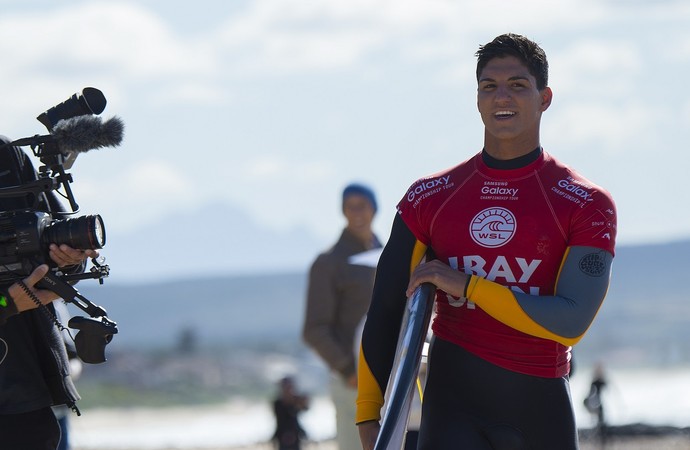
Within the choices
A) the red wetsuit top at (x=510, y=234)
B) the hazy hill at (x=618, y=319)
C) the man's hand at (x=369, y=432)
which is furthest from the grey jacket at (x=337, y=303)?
the hazy hill at (x=618, y=319)

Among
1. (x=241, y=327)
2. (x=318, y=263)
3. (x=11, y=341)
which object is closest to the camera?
(x=11, y=341)

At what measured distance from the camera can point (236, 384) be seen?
302 feet

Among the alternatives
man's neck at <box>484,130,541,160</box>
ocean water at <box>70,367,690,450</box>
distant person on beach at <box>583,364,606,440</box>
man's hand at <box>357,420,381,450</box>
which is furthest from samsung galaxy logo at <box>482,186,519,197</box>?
ocean water at <box>70,367,690,450</box>

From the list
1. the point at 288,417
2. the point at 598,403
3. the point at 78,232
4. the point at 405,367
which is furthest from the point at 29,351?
the point at 598,403

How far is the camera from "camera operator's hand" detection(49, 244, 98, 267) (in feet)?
17.7

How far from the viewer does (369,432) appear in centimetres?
522

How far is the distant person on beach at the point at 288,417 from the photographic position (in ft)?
52.3

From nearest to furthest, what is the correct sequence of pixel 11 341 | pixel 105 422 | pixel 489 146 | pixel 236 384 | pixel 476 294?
pixel 476 294
pixel 489 146
pixel 11 341
pixel 105 422
pixel 236 384

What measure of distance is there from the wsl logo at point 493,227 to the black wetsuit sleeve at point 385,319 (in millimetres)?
237

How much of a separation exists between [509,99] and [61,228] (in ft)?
5.30

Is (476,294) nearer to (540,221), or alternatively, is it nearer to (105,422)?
(540,221)

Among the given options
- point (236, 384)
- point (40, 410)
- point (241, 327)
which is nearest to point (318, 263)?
point (40, 410)

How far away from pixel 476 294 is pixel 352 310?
11.3ft

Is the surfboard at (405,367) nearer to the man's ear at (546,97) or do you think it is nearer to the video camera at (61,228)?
the man's ear at (546,97)
